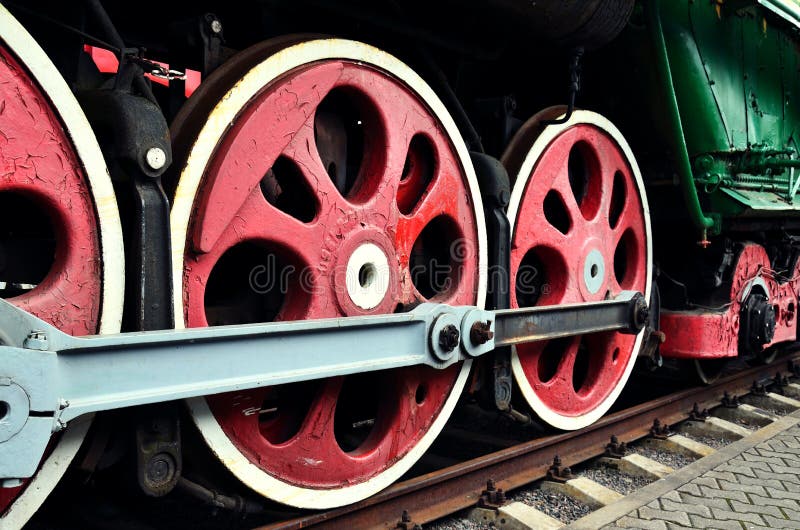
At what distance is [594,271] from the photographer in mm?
3365

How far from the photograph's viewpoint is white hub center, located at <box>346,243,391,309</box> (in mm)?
2250

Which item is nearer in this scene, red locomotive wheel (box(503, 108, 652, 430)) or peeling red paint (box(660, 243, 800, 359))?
red locomotive wheel (box(503, 108, 652, 430))

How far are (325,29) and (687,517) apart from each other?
2.24m

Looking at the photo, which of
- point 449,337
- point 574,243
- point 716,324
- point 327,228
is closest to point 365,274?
point 327,228

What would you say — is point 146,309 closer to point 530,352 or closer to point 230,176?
point 230,176

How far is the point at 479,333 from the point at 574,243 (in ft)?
3.19

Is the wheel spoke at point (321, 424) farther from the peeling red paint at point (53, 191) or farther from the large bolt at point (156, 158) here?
the large bolt at point (156, 158)

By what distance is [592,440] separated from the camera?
3.51m

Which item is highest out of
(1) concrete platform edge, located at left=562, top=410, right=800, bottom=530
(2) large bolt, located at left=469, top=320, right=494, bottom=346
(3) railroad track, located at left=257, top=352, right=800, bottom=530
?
(2) large bolt, located at left=469, top=320, right=494, bottom=346

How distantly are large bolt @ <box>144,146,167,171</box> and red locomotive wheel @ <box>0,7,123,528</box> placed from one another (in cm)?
10

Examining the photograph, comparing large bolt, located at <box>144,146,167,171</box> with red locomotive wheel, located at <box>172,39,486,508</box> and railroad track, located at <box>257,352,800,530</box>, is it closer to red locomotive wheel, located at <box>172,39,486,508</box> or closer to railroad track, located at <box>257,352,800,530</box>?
→ red locomotive wheel, located at <box>172,39,486,508</box>

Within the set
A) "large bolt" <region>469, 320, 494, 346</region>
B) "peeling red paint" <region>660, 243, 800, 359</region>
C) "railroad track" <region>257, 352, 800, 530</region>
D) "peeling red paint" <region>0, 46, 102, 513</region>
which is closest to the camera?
"peeling red paint" <region>0, 46, 102, 513</region>

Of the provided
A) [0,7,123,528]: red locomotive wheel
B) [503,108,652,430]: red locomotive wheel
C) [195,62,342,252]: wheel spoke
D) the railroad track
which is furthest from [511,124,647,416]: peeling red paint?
[0,7,123,528]: red locomotive wheel

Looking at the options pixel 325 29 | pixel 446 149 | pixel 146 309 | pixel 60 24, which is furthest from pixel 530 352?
pixel 60 24
